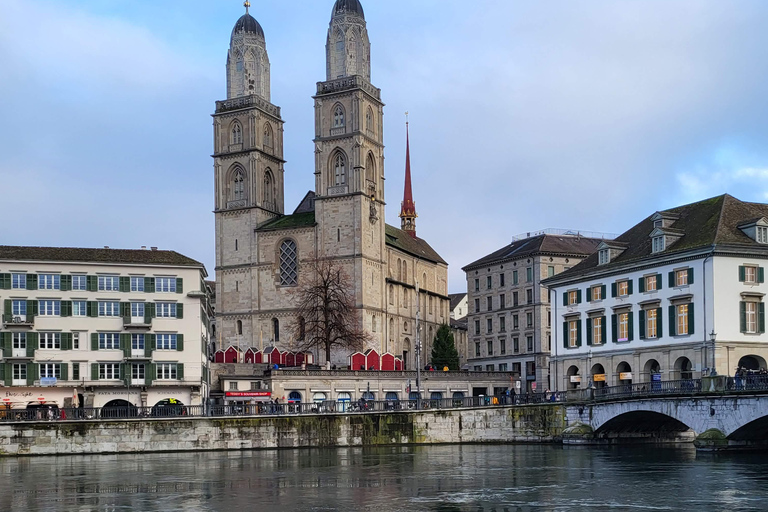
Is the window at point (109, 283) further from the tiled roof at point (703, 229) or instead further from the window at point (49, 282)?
the tiled roof at point (703, 229)

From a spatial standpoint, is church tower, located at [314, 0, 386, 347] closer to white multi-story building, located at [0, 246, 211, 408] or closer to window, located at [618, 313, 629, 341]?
white multi-story building, located at [0, 246, 211, 408]

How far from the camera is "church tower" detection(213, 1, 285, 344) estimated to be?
12150 cm

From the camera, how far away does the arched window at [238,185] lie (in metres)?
123

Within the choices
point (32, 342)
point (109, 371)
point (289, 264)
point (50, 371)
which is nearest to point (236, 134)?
point (289, 264)

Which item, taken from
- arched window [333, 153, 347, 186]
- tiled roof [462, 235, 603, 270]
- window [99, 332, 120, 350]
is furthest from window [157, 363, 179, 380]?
tiled roof [462, 235, 603, 270]

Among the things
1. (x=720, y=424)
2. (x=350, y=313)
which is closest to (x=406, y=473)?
(x=720, y=424)

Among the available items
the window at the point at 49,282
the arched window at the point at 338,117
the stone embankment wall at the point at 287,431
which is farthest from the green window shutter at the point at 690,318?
the arched window at the point at 338,117

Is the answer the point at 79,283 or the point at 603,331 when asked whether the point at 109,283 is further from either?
the point at 603,331

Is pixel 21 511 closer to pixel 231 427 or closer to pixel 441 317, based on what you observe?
pixel 231 427

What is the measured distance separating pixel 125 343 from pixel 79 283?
5180 mm

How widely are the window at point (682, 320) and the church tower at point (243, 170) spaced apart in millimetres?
57430

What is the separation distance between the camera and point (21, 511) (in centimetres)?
3972

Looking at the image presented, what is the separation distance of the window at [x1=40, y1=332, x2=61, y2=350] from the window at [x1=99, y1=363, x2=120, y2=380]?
329 cm

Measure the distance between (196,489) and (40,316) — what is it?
37.9 m
